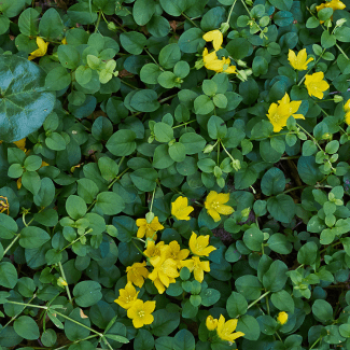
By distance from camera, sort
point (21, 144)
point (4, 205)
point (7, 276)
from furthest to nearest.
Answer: point (21, 144) → point (4, 205) → point (7, 276)

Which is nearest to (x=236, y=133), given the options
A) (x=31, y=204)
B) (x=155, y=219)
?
(x=155, y=219)

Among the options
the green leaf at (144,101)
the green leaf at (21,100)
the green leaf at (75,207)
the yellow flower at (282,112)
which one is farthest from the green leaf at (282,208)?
the green leaf at (21,100)

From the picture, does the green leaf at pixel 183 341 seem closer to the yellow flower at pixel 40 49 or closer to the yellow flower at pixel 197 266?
the yellow flower at pixel 197 266

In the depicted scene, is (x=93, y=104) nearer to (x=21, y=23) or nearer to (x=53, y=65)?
(x=53, y=65)

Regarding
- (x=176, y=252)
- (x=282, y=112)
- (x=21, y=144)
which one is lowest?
(x=176, y=252)

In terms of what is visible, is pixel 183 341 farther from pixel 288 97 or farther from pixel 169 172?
pixel 288 97

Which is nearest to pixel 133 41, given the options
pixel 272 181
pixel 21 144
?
pixel 21 144
